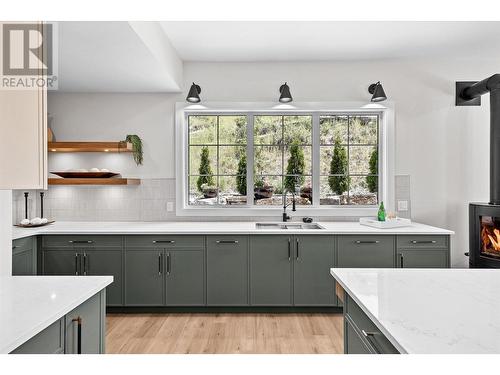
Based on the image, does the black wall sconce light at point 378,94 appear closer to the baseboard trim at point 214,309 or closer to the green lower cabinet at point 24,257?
the baseboard trim at point 214,309

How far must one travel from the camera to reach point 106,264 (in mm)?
3277

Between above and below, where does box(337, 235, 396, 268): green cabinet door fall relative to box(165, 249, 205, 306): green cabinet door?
above

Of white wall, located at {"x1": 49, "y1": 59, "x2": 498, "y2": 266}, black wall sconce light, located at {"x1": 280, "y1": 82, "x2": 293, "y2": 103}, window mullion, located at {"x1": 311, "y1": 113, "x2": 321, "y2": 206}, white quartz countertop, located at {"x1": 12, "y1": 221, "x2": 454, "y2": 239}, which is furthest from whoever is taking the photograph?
window mullion, located at {"x1": 311, "y1": 113, "x2": 321, "y2": 206}

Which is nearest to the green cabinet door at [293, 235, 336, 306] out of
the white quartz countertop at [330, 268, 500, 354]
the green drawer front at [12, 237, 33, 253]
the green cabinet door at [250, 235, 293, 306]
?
the green cabinet door at [250, 235, 293, 306]

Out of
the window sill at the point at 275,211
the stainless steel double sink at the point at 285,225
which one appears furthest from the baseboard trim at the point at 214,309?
the window sill at the point at 275,211

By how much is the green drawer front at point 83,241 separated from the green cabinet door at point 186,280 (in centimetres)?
59

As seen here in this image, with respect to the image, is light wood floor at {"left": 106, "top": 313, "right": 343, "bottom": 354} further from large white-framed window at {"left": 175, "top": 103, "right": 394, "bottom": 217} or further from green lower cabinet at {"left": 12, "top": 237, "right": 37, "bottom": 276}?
large white-framed window at {"left": 175, "top": 103, "right": 394, "bottom": 217}

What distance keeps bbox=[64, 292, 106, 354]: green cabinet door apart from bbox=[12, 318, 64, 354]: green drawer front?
42 mm

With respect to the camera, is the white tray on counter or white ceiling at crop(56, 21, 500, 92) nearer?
white ceiling at crop(56, 21, 500, 92)

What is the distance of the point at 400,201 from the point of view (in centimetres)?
390

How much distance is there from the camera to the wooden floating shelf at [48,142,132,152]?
3701 millimetres

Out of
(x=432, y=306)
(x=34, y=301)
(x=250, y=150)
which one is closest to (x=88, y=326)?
(x=34, y=301)

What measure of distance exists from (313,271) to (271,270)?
0.41m

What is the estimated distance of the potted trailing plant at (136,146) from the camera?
12.5 ft
